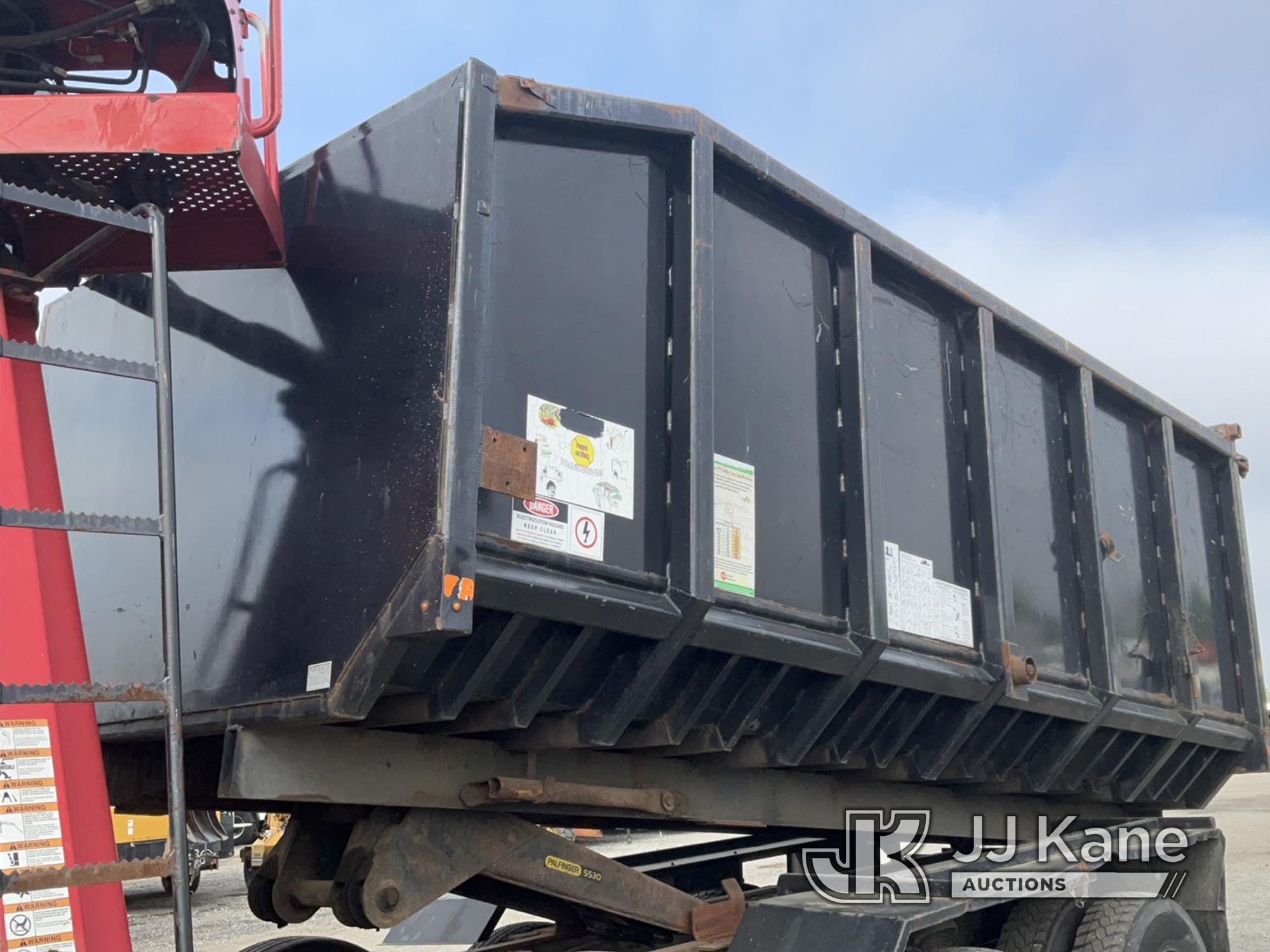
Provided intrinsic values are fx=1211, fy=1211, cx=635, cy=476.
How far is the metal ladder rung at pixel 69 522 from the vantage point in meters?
2.27

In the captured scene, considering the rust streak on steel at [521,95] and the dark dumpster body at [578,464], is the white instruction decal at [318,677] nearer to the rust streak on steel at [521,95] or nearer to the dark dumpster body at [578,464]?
the dark dumpster body at [578,464]

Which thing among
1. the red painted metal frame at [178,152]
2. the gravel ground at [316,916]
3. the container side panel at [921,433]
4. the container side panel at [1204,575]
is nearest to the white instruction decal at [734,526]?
the container side panel at [921,433]

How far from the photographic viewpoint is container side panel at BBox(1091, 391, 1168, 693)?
17.7 ft

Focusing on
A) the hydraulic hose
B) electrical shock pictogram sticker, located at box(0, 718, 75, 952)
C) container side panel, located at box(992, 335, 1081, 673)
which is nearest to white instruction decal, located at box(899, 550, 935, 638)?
container side panel, located at box(992, 335, 1081, 673)

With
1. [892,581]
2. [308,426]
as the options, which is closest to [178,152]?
[308,426]

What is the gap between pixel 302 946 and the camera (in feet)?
13.7

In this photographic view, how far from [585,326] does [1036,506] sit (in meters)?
2.65

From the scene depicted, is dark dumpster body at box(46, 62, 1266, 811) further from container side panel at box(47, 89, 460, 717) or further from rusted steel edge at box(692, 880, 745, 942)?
rusted steel edge at box(692, 880, 745, 942)

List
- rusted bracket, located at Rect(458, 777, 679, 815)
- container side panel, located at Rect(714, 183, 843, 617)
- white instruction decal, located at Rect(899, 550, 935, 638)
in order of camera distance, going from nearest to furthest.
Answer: rusted bracket, located at Rect(458, 777, 679, 815), container side panel, located at Rect(714, 183, 843, 617), white instruction decal, located at Rect(899, 550, 935, 638)

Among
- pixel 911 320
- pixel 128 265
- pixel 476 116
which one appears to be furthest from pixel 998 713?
pixel 128 265

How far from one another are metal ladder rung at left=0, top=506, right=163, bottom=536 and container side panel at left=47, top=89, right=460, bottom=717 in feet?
1.95

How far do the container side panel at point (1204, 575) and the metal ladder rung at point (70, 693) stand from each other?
5.13 metres

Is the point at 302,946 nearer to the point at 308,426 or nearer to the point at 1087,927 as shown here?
the point at 308,426

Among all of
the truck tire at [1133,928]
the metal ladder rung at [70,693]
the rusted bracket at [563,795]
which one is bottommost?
the truck tire at [1133,928]
